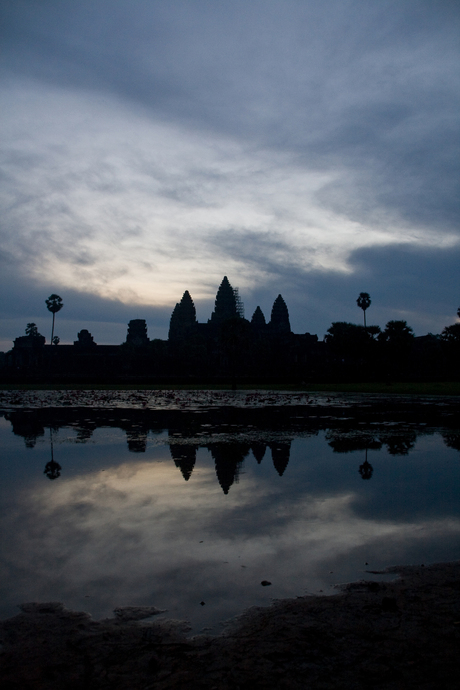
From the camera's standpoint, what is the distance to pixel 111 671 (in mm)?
2875

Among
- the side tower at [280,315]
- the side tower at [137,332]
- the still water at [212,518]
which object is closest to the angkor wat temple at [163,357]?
the side tower at [137,332]

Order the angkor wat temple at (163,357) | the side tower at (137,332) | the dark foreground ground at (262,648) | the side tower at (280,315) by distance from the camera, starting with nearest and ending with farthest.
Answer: the dark foreground ground at (262,648)
the angkor wat temple at (163,357)
the side tower at (137,332)
the side tower at (280,315)

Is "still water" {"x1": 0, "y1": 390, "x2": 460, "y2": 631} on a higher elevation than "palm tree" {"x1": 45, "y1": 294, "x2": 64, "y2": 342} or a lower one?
lower

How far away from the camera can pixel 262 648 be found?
3.07 m

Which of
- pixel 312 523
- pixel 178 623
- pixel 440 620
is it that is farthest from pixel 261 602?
pixel 312 523

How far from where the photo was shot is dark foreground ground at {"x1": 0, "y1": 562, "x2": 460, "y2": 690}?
2.77 meters

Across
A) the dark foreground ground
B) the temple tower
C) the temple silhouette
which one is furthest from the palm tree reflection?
the temple tower

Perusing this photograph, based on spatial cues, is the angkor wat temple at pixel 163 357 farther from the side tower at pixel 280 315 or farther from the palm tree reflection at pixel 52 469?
the palm tree reflection at pixel 52 469

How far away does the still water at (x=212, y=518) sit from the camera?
402cm

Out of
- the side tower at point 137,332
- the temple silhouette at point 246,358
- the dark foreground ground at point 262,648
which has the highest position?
the side tower at point 137,332

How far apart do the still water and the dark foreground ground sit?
0.25 meters

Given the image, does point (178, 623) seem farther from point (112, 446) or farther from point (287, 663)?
point (112, 446)

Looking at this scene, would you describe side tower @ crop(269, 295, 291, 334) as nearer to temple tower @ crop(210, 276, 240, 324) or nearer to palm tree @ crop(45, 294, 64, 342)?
temple tower @ crop(210, 276, 240, 324)

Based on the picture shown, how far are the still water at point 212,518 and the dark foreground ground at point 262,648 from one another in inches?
9.7
